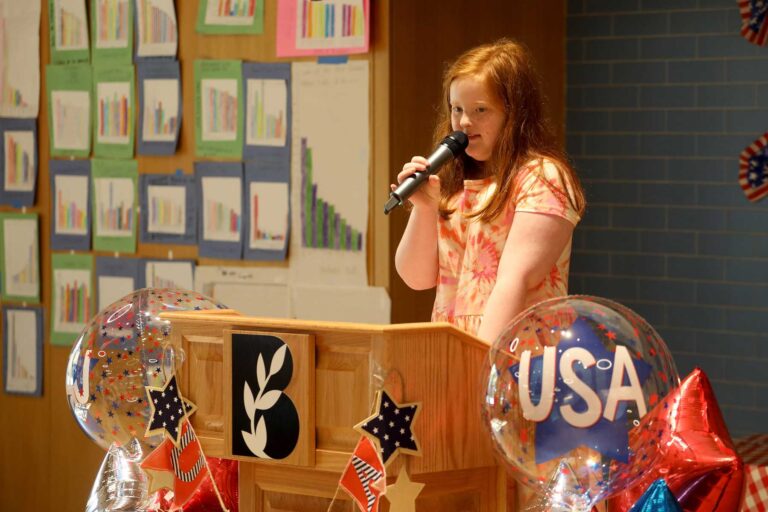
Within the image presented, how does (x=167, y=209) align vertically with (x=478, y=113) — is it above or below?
below

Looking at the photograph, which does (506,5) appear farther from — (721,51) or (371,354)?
(371,354)

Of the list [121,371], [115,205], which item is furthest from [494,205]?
[115,205]

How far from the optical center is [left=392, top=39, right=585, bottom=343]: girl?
233 centimetres

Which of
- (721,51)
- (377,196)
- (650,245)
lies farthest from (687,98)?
(377,196)

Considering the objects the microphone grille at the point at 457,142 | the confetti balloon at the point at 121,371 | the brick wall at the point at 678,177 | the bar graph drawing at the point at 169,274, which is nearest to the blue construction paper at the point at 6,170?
the bar graph drawing at the point at 169,274

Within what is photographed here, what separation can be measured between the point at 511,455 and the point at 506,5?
336 centimetres

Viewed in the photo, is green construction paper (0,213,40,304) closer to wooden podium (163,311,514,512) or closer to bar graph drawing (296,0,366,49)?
bar graph drawing (296,0,366,49)

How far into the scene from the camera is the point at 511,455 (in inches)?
76.4

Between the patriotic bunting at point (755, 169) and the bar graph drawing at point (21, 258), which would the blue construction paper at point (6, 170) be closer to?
the bar graph drawing at point (21, 258)

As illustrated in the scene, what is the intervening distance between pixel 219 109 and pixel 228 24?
32 cm

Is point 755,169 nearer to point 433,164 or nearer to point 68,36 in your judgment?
point 68,36

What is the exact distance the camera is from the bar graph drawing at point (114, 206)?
4.91 meters

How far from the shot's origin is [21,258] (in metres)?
5.25

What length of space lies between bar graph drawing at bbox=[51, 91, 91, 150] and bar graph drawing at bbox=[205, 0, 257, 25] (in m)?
0.71
